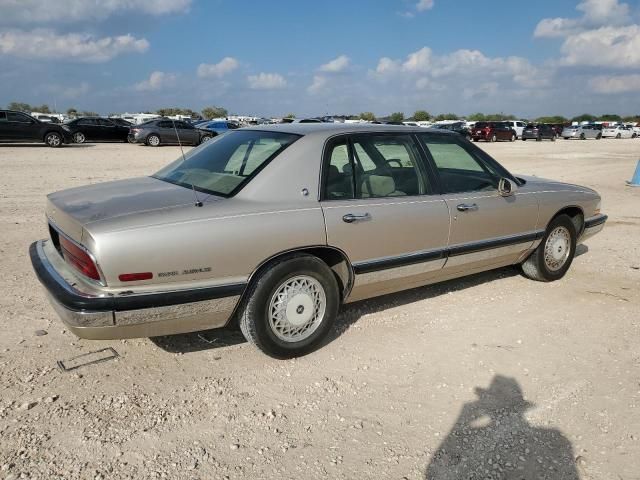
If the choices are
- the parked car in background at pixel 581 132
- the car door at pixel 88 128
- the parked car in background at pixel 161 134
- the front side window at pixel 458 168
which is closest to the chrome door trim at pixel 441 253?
the front side window at pixel 458 168

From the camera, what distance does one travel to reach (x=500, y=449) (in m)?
2.70

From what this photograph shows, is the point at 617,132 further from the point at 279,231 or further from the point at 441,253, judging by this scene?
the point at 279,231

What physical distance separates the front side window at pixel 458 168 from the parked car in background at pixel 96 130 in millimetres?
23240

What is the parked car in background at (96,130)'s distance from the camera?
2458cm

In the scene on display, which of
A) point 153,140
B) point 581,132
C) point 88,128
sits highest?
point 88,128

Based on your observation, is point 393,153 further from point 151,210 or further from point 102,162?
point 102,162

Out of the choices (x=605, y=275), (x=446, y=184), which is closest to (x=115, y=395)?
(x=446, y=184)

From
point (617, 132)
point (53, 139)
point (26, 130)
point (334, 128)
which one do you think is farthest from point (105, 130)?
point (617, 132)

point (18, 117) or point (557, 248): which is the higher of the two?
point (18, 117)

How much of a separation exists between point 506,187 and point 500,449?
8.17 ft

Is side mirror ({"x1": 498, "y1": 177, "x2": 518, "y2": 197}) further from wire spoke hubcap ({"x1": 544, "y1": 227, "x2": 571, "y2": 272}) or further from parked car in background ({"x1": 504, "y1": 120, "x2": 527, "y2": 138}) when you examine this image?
parked car in background ({"x1": 504, "y1": 120, "x2": 527, "y2": 138})

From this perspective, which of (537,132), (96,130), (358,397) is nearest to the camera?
(358,397)

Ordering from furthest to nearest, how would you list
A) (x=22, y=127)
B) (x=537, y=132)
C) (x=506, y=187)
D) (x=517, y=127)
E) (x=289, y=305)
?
(x=537, y=132) < (x=517, y=127) < (x=22, y=127) < (x=506, y=187) < (x=289, y=305)

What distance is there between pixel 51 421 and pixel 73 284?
75cm
